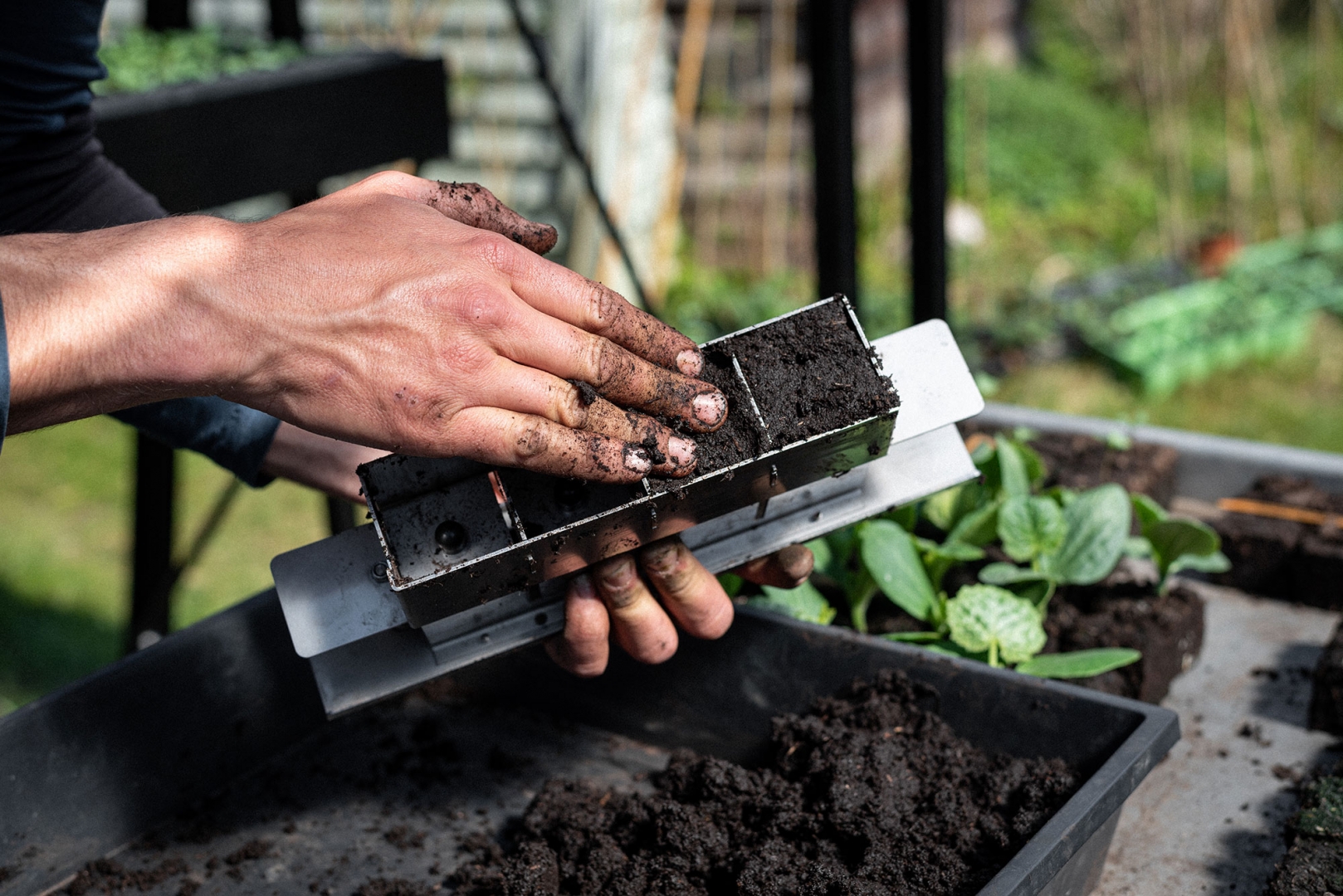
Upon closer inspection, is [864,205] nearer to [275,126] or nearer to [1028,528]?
[275,126]

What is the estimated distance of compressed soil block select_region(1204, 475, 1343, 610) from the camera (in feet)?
4.89

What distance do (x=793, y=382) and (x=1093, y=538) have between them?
648 mm

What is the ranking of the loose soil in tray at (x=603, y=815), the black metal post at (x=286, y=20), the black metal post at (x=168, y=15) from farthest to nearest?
the black metal post at (x=168, y=15) < the black metal post at (x=286, y=20) < the loose soil in tray at (x=603, y=815)

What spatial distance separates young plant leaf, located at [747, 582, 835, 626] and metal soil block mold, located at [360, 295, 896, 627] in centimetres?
42

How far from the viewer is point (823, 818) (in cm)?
103

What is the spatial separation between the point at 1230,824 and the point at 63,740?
1.22 metres

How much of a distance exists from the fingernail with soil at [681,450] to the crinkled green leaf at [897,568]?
1.70 feet

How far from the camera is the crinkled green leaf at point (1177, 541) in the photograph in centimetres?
138

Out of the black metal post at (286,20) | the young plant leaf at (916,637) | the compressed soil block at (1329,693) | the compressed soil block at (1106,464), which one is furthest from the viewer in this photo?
the black metal post at (286,20)

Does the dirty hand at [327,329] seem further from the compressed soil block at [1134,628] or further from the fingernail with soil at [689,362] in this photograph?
the compressed soil block at [1134,628]

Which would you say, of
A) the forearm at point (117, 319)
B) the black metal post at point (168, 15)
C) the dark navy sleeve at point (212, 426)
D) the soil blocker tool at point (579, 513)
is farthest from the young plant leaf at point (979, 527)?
the black metal post at point (168, 15)

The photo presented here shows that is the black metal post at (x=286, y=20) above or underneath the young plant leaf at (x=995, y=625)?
above

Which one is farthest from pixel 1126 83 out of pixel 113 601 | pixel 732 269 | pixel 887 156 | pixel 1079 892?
pixel 1079 892

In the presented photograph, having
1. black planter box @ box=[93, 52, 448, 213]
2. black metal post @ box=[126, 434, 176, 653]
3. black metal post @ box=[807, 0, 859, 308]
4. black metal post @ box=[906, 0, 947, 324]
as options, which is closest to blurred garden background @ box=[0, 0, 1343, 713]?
black planter box @ box=[93, 52, 448, 213]
